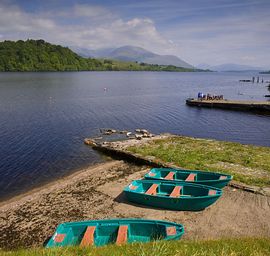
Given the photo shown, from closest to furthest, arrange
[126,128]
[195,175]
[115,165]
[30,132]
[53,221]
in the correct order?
[53,221] → [195,175] → [115,165] → [30,132] → [126,128]

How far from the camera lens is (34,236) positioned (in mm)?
17938

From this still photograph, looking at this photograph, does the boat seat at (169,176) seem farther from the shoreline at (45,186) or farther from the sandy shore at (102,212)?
Answer: the shoreline at (45,186)

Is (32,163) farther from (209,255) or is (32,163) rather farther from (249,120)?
(249,120)

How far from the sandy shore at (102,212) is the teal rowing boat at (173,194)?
47 centimetres

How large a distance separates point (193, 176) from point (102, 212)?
7.90 m


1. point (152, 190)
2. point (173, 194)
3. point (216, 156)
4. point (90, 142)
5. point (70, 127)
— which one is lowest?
point (90, 142)

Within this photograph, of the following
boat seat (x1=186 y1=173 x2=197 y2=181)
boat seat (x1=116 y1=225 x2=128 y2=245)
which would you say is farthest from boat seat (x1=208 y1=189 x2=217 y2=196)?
boat seat (x1=116 y1=225 x2=128 y2=245)

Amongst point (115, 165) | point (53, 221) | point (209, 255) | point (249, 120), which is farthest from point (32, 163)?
point (249, 120)

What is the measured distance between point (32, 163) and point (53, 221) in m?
14.4

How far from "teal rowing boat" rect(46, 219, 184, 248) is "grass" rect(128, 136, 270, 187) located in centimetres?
1035

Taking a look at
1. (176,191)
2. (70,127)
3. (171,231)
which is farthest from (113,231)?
(70,127)

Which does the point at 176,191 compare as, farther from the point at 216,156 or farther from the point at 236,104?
the point at 236,104

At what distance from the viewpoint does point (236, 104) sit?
74.7 m

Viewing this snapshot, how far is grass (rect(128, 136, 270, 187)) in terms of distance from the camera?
2477 cm
